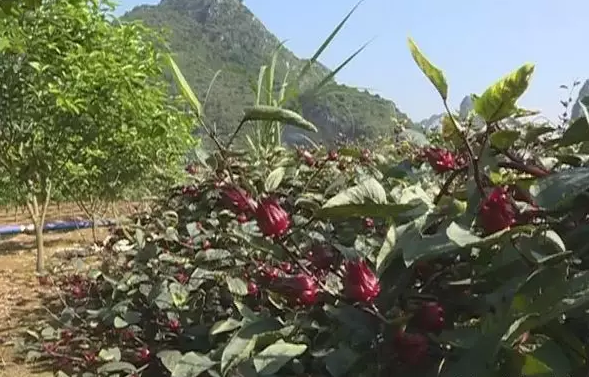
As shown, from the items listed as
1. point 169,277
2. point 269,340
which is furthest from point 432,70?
point 169,277

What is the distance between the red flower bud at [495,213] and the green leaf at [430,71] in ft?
0.35

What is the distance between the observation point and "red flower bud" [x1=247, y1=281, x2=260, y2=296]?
1416mm

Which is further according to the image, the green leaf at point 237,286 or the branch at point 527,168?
the green leaf at point 237,286

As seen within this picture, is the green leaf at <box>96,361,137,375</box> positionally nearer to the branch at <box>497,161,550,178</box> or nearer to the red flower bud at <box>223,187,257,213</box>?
the red flower bud at <box>223,187,257,213</box>

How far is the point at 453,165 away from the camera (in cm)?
95

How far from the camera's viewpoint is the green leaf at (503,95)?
73cm

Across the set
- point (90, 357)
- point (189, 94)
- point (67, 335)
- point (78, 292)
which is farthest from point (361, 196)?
point (78, 292)

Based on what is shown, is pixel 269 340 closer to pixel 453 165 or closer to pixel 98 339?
pixel 453 165

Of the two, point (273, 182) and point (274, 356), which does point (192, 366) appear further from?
point (273, 182)

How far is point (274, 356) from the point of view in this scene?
0.87 metres

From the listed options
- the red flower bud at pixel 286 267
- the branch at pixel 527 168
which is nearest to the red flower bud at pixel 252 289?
the red flower bud at pixel 286 267

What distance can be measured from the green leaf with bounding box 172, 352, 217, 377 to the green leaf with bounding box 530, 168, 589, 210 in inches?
17.6

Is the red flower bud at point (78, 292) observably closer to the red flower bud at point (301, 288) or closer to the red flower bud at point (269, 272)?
the red flower bud at point (269, 272)

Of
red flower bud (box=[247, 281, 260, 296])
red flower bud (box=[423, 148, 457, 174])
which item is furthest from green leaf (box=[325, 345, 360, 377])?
red flower bud (box=[247, 281, 260, 296])
